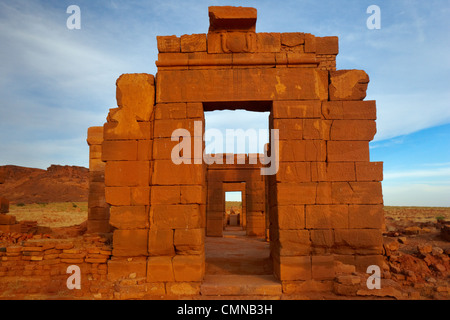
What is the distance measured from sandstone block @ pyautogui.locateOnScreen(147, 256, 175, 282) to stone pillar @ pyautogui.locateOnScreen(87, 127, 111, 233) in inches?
318

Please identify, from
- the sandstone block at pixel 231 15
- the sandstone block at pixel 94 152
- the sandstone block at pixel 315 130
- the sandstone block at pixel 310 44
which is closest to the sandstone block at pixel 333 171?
the sandstone block at pixel 315 130

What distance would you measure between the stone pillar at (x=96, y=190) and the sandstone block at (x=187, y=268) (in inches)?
328

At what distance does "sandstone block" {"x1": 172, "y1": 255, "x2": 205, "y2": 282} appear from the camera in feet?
17.8

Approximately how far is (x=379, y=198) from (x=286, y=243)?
205 centimetres

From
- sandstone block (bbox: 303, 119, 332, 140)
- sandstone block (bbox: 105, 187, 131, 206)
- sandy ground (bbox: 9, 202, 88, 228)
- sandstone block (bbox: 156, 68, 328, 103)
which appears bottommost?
sandy ground (bbox: 9, 202, 88, 228)

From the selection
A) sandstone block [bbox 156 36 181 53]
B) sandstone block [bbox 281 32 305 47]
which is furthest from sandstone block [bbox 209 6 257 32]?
sandstone block [bbox 156 36 181 53]

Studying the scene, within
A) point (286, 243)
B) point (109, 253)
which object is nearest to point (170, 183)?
point (109, 253)

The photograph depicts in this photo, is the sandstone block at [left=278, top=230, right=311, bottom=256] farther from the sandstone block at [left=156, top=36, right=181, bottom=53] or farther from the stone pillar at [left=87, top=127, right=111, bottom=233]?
the stone pillar at [left=87, top=127, right=111, bottom=233]

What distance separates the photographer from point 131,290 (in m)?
5.25

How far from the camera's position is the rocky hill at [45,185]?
50.0 meters

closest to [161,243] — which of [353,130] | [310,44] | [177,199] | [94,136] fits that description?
[177,199]

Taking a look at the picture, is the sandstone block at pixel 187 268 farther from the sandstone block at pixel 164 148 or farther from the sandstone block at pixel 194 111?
the sandstone block at pixel 194 111

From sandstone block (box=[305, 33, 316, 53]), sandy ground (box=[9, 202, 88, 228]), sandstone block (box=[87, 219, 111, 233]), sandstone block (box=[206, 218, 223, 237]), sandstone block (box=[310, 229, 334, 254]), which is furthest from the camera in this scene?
sandy ground (box=[9, 202, 88, 228])

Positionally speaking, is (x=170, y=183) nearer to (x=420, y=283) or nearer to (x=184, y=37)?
(x=184, y=37)
